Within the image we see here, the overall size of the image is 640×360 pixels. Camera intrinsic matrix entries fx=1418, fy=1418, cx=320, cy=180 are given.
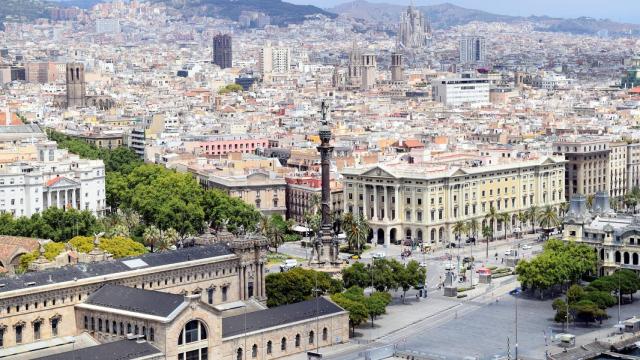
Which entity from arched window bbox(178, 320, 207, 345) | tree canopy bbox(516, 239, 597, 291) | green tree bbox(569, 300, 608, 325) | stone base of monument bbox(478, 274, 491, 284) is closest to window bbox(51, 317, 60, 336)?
arched window bbox(178, 320, 207, 345)

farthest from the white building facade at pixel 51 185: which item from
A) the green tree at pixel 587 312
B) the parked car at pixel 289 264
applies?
the green tree at pixel 587 312

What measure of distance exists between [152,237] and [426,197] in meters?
28.0

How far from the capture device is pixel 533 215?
420 feet

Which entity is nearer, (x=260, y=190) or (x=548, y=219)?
(x=548, y=219)

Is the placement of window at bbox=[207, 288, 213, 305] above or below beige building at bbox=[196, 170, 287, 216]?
below

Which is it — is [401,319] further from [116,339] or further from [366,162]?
[366,162]

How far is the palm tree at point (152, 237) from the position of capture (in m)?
107

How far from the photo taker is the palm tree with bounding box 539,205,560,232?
401 feet

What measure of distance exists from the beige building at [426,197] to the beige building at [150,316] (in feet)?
138

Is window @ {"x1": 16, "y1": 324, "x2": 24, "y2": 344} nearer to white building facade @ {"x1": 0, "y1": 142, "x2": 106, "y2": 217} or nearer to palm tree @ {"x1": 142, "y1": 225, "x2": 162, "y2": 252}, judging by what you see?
palm tree @ {"x1": 142, "y1": 225, "x2": 162, "y2": 252}

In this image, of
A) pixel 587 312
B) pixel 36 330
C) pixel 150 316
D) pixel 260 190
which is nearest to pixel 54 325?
pixel 36 330

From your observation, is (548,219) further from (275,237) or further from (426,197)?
(275,237)

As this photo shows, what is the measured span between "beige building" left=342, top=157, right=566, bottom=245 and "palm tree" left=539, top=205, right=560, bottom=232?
552 centimetres

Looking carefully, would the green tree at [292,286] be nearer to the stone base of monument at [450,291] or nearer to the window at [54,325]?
the stone base of monument at [450,291]
